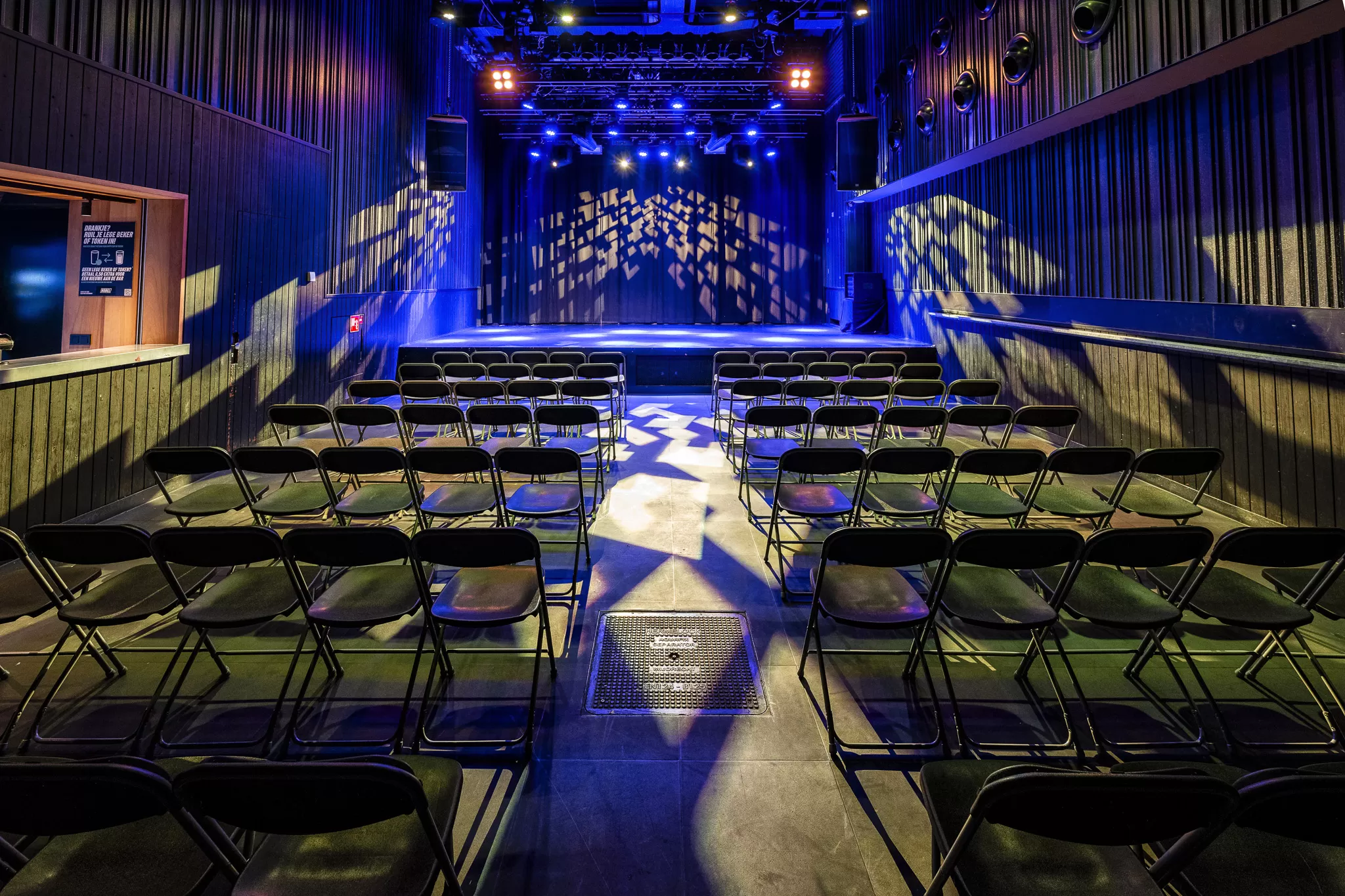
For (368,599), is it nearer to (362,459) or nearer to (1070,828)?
(362,459)

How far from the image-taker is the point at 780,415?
5.10 metres

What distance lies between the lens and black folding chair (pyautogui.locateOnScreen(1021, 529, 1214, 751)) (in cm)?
251

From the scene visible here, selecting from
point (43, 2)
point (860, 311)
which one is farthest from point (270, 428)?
point (860, 311)

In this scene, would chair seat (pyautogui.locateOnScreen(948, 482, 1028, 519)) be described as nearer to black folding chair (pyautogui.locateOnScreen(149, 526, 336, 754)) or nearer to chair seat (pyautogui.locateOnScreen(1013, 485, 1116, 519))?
chair seat (pyautogui.locateOnScreen(1013, 485, 1116, 519))

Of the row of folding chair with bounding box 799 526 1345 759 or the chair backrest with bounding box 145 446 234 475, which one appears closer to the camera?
the row of folding chair with bounding box 799 526 1345 759

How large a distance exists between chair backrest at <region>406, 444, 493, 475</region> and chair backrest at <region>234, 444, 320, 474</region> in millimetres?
621

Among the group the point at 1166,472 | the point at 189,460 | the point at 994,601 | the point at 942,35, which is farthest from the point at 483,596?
the point at 942,35

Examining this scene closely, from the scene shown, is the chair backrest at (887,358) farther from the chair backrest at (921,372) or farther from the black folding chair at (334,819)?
the black folding chair at (334,819)

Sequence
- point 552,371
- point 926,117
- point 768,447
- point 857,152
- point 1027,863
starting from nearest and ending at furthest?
point 1027,863, point 768,447, point 552,371, point 926,117, point 857,152

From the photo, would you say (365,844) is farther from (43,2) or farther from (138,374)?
(43,2)

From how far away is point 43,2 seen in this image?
4559 millimetres

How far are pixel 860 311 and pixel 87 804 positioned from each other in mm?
13770

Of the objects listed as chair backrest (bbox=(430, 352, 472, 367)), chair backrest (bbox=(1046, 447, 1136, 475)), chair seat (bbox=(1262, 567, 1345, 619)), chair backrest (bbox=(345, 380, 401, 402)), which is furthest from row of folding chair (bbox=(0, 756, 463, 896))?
chair backrest (bbox=(430, 352, 472, 367))

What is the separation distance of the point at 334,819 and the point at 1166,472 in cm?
428
